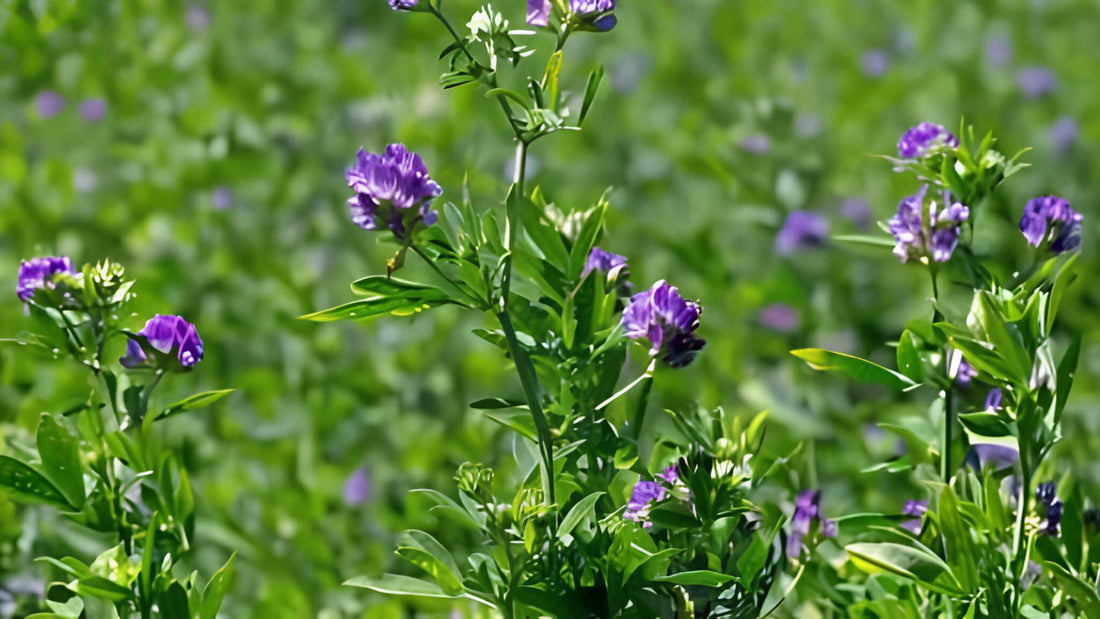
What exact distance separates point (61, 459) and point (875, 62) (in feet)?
7.95

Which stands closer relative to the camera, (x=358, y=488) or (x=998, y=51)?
(x=358, y=488)

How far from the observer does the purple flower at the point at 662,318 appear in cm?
65

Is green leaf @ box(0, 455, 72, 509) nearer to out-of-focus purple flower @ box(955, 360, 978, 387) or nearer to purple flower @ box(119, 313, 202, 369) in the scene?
purple flower @ box(119, 313, 202, 369)

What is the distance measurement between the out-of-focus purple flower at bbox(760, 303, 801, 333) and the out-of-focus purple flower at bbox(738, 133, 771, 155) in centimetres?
23

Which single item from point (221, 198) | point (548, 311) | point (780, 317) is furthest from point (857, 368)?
point (221, 198)

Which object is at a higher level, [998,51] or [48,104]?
[48,104]

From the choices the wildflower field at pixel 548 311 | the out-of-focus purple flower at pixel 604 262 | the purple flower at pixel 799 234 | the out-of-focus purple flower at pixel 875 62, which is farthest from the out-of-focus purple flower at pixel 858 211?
the out-of-focus purple flower at pixel 604 262

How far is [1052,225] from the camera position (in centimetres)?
71

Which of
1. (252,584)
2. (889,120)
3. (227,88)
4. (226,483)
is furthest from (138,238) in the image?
(889,120)

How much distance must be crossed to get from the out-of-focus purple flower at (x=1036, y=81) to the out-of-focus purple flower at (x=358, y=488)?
185 cm

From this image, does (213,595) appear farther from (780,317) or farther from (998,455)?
(780,317)

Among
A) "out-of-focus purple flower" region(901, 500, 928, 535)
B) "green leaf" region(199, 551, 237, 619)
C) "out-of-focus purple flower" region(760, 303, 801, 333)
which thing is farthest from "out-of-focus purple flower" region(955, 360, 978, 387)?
"out-of-focus purple flower" region(760, 303, 801, 333)

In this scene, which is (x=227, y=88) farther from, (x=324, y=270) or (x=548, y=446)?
(x=548, y=446)

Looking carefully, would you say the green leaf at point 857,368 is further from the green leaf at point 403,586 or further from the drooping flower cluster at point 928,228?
the green leaf at point 403,586
